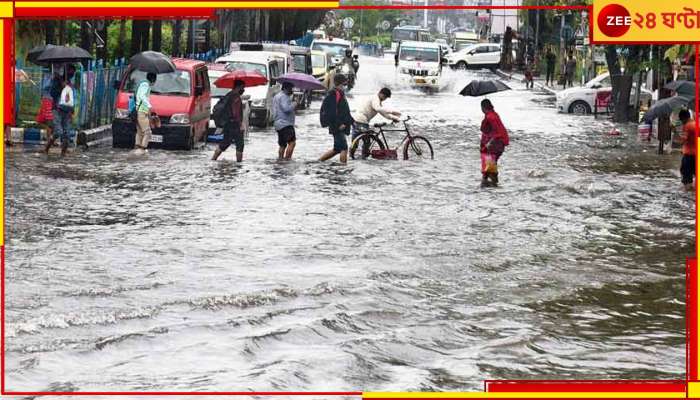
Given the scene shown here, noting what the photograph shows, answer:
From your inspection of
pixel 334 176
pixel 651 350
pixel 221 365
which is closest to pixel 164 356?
pixel 221 365

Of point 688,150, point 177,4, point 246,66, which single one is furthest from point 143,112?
point 177,4

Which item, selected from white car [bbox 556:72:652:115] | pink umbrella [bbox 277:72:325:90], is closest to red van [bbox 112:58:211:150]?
pink umbrella [bbox 277:72:325:90]

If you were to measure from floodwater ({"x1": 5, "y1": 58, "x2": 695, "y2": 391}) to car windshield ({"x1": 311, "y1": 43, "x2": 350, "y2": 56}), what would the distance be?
3947 centimetres

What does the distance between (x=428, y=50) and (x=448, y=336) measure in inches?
2024

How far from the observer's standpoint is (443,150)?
28016mm

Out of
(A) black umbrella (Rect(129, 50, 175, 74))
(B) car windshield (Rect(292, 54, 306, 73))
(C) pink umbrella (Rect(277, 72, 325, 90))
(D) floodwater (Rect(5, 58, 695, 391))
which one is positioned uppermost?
(A) black umbrella (Rect(129, 50, 175, 74))

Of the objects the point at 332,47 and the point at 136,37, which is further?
the point at 332,47

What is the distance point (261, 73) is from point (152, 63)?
30.0 ft

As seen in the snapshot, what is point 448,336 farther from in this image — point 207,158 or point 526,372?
point 207,158

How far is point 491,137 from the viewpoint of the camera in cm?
2058

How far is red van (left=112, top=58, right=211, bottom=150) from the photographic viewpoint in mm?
25594

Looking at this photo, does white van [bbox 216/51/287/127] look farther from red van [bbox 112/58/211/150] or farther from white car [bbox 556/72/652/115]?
white car [bbox 556/72/652/115]

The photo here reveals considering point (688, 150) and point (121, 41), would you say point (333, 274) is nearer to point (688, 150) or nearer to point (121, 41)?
point (688, 150)

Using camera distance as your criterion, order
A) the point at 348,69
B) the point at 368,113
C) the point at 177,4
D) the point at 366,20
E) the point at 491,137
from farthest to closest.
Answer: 1. the point at 366,20
2. the point at 348,69
3. the point at 368,113
4. the point at 491,137
5. the point at 177,4
